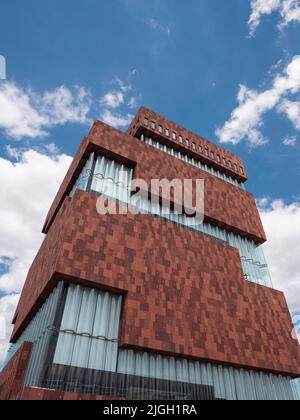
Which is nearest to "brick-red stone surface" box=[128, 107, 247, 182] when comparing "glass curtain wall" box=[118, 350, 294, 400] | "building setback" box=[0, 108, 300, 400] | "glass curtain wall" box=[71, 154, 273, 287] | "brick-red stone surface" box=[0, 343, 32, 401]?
"building setback" box=[0, 108, 300, 400]

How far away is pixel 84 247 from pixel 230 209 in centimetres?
1954

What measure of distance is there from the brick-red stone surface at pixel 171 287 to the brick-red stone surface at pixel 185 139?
44.7 ft

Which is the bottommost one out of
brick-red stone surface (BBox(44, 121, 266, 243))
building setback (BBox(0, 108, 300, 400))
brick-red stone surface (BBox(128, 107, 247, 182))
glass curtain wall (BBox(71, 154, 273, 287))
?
building setback (BBox(0, 108, 300, 400))

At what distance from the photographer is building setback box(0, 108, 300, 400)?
1834 cm

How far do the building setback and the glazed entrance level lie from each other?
63mm

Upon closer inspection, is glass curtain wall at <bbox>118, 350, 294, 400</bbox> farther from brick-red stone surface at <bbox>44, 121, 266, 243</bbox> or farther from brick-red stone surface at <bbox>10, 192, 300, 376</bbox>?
brick-red stone surface at <bbox>44, 121, 266, 243</bbox>

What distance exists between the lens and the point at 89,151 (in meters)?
28.5

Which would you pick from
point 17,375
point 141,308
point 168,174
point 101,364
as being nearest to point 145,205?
point 168,174

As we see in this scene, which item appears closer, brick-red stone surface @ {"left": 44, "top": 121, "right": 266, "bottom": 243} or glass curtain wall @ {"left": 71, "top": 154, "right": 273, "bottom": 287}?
glass curtain wall @ {"left": 71, "top": 154, "right": 273, "bottom": 287}

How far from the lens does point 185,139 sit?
3872 cm

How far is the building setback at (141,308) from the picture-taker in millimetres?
18344

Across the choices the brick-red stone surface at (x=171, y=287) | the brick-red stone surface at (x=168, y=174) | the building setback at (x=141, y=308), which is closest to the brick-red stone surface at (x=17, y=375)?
the building setback at (x=141, y=308)

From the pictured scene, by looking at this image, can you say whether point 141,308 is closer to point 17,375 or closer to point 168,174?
point 17,375

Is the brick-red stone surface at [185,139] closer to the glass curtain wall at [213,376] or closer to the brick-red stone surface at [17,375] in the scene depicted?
the glass curtain wall at [213,376]
